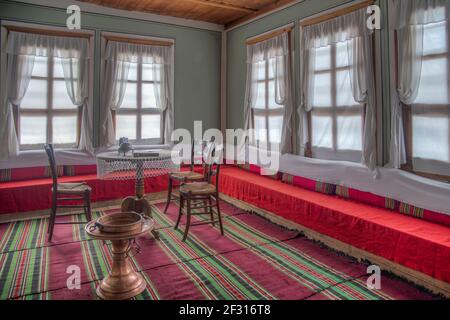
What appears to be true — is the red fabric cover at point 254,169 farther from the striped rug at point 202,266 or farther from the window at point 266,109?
the striped rug at point 202,266

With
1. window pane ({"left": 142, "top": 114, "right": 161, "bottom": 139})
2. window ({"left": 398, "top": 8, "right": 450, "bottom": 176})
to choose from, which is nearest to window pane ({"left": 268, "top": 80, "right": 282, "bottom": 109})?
window pane ({"left": 142, "top": 114, "right": 161, "bottom": 139})

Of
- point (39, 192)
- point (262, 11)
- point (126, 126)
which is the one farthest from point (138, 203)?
point (262, 11)

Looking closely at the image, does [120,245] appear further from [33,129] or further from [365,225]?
[33,129]

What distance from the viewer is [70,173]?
16.7 ft

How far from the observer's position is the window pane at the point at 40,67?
4766 mm

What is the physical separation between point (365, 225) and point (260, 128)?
257 centimetres

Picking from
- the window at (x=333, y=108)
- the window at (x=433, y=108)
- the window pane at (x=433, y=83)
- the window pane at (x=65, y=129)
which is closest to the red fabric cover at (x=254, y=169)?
the window at (x=333, y=108)

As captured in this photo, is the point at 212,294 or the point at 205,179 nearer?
the point at 212,294

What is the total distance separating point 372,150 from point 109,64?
12.7 ft

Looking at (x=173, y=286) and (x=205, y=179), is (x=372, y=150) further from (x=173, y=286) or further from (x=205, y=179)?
(x=173, y=286)

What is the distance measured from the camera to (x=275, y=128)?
16.6ft

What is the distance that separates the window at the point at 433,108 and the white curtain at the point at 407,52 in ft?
0.11
